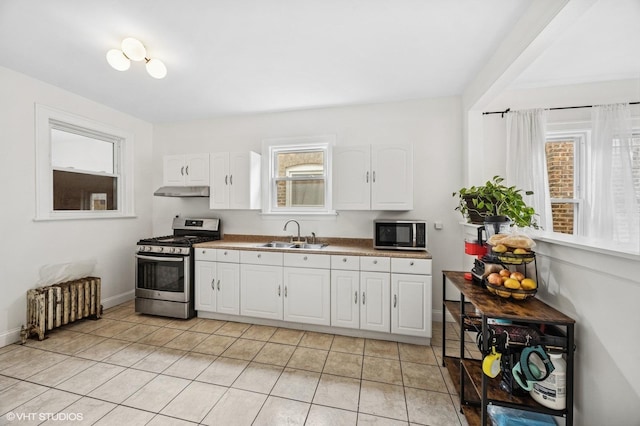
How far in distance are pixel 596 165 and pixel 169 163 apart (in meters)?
4.94

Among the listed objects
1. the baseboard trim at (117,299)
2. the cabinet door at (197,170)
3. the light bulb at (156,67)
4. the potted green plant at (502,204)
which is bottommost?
the baseboard trim at (117,299)

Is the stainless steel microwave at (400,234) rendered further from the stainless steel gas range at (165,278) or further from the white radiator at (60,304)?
the white radiator at (60,304)

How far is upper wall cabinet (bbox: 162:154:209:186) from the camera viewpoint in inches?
135

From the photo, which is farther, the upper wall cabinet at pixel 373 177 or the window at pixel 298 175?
the window at pixel 298 175

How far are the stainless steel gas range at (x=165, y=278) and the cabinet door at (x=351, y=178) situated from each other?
197 cm

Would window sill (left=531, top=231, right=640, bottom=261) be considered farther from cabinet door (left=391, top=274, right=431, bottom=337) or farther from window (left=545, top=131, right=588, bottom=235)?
window (left=545, top=131, right=588, bottom=235)

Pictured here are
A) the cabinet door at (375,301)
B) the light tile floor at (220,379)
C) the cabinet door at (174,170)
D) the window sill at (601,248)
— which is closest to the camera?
the window sill at (601,248)

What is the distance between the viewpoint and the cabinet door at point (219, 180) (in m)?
3.34

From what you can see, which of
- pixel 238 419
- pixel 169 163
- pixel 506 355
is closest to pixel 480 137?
pixel 506 355

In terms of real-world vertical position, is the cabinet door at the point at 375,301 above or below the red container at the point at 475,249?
below

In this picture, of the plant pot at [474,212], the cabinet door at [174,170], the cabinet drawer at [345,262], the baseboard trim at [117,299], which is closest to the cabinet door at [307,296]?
the cabinet drawer at [345,262]

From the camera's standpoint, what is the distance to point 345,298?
2.66m

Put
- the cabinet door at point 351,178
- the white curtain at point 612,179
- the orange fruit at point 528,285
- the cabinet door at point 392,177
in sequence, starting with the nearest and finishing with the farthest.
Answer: the orange fruit at point 528,285 < the white curtain at point 612,179 < the cabinet door at point 392,177 < the cabinet door at point 351,178

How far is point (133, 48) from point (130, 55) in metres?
0.09
